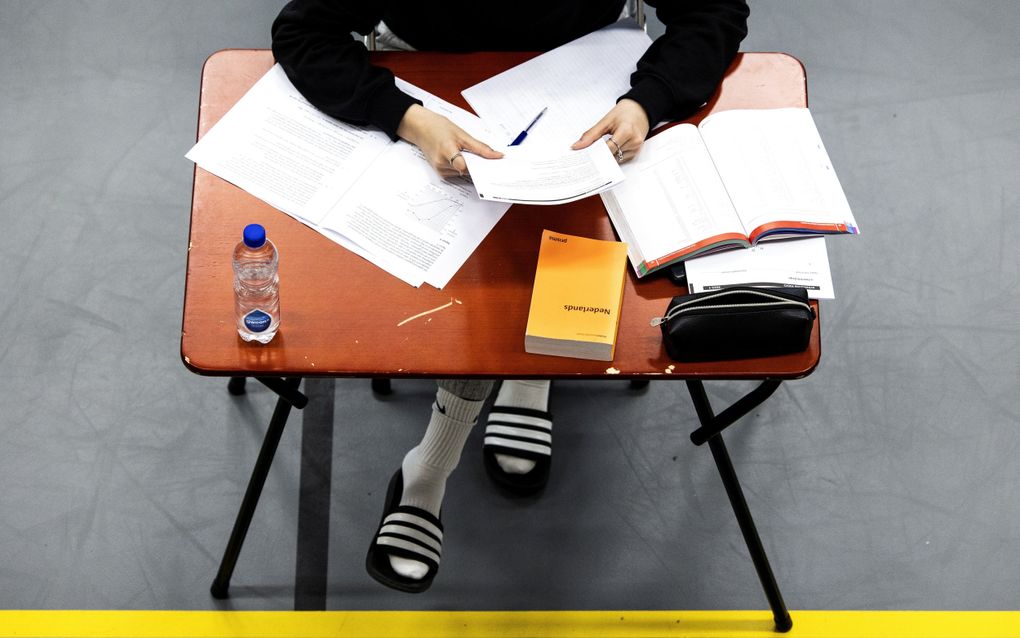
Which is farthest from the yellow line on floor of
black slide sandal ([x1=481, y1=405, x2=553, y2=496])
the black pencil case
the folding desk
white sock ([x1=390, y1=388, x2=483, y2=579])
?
the black pencil case

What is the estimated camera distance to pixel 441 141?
1571mm

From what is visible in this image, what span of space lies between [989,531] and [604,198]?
1.31 meters

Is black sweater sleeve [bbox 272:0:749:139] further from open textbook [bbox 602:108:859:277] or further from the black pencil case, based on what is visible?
the black pencil case

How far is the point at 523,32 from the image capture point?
71.5 inches

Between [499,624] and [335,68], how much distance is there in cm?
119

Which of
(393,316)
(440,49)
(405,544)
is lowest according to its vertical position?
(405,544)

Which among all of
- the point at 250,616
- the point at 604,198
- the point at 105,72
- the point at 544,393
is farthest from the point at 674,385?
the point at 105,72

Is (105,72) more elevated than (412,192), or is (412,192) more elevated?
(412,192)

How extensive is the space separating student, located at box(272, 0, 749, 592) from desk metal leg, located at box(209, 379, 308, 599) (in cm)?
28

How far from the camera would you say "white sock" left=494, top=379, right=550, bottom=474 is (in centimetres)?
222

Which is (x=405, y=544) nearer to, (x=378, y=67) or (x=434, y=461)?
(x=434, y=461)

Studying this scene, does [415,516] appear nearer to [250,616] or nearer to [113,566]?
[250,616]

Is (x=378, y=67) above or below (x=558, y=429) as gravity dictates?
above

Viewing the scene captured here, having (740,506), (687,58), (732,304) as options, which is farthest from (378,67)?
(740,506)
